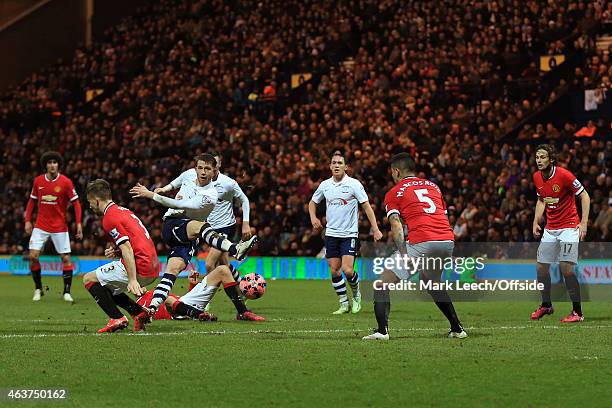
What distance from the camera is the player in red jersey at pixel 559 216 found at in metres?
14.6

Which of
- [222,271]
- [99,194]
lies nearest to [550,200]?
[222,271]

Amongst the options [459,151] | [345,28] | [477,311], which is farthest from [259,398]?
[345,28]

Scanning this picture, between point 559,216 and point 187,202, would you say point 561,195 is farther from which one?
point 187,202

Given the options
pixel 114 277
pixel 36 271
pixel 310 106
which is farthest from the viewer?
pixel 310 106

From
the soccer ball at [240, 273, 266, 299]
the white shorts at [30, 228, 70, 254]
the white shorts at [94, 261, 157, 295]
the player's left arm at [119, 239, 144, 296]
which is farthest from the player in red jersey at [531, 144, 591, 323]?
the white shorts at [30, 228, 70, 254]

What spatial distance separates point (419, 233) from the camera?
11555 millimetres

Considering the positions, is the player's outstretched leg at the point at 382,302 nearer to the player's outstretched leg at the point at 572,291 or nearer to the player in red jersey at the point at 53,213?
the player's outstretched leg at the point at 572,291

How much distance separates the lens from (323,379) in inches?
338

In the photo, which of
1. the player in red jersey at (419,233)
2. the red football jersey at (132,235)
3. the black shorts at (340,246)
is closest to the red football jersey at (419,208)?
the player in red jersey at (419,233)

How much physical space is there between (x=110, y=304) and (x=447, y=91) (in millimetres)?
19882

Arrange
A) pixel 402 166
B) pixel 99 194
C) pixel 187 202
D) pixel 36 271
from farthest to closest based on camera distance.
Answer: pixel 36 271
pixel 187 202
pixel 99 194
pixel 402 166

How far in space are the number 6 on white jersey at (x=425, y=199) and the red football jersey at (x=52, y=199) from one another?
9.51 m

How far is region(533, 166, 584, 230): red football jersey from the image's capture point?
47.9 feet

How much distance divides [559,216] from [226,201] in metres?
5.12
